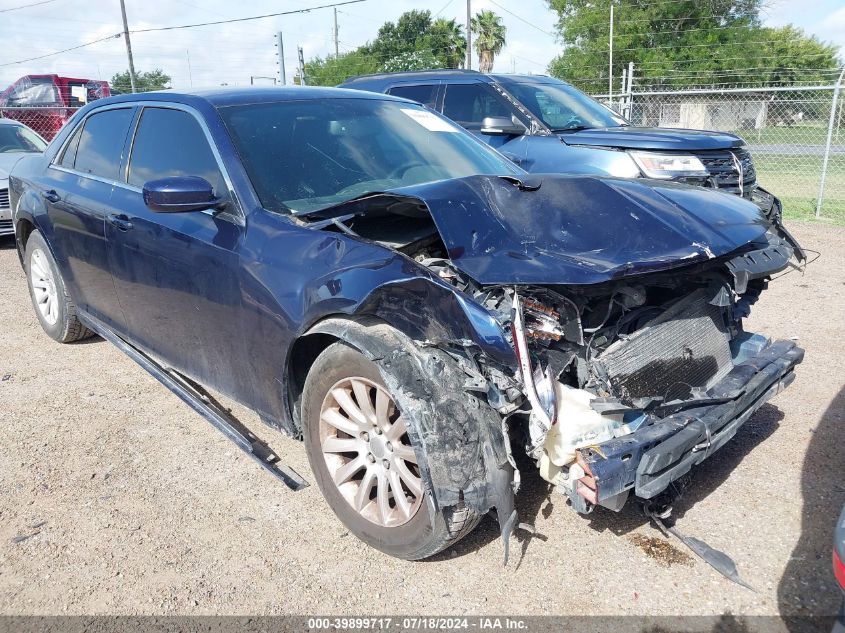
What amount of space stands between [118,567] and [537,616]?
65.8 inches

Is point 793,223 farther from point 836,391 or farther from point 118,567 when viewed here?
point 118,567

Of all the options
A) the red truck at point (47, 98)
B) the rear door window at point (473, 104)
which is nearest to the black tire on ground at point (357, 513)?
the rear door window at point (473, 104)

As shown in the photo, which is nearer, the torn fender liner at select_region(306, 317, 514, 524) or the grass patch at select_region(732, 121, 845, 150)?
the torn fender liner at select_region(306, 317, 514, 524)

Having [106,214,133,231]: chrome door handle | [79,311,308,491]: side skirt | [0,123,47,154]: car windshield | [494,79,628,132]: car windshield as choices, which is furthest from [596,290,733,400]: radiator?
[0,123,47,154]: car windshield

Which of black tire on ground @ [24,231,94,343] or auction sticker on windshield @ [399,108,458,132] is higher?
auction sticker on windshield @ [399,108,458,132]

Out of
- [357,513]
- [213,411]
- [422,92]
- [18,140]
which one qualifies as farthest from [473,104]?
[18,140]

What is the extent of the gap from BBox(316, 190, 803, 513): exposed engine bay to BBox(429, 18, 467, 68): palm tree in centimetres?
4578

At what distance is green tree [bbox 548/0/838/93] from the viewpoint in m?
35.8

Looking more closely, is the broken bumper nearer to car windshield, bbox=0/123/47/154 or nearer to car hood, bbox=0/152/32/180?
car hood, bbox=0/152/32/180

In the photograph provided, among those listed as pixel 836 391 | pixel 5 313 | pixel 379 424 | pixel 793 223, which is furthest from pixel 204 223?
pixel 793 223

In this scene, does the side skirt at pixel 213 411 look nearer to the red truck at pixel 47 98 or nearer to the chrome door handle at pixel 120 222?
the chrome door handle at pixel 120 222

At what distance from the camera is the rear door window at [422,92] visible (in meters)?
8.29

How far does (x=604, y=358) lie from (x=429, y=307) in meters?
0.74

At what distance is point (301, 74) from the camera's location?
15.3m
